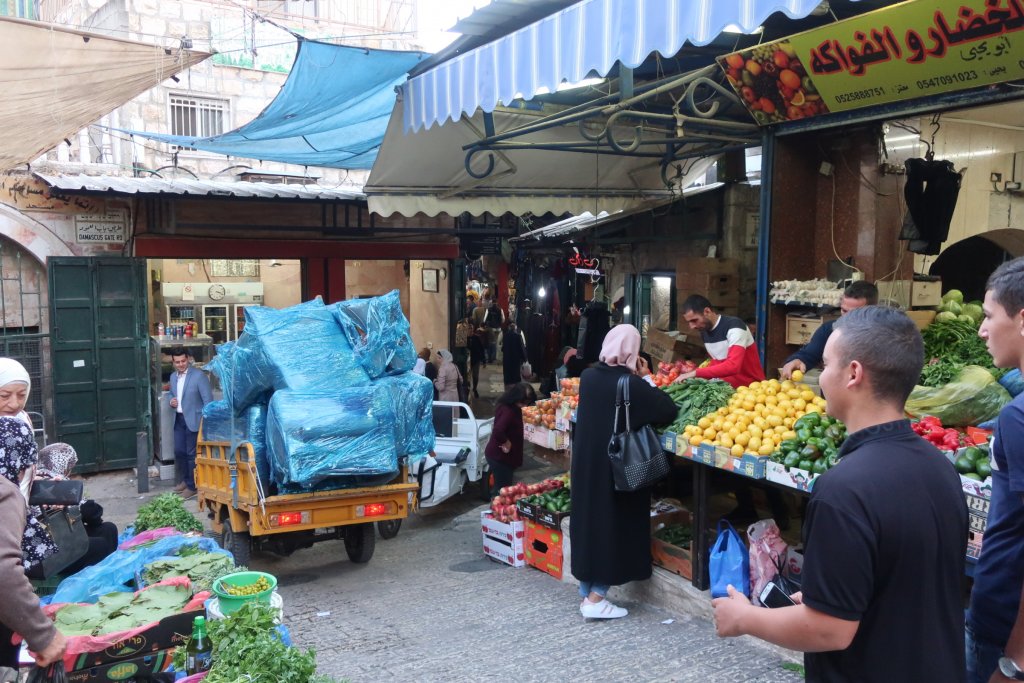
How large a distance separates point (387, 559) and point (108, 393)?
592cm

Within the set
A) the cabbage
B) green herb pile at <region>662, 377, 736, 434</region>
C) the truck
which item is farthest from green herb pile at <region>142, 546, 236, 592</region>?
the cabbage

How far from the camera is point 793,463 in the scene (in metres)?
4.87

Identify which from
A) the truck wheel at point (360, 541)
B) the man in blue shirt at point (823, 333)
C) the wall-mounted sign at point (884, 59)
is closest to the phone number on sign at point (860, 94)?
the wall-mounted sign at point (884, 59)

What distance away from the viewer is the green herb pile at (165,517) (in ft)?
20.6

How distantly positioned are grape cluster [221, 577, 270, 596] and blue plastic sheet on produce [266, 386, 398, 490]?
2.00 m

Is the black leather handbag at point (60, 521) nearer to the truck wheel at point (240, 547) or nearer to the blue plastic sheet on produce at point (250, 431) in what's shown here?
the blue plastic sheet on produce at point (250, 431)

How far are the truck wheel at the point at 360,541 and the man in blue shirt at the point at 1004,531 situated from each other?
559 centimetres

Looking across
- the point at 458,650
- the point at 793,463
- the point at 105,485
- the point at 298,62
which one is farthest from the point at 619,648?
the point at 105,485

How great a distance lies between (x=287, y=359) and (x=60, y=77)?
3294 millimetres

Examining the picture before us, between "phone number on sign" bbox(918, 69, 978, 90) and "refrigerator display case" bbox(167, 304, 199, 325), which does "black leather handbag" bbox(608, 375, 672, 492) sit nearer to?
"phone number on sign" bbox(918, 69, 978, 90)

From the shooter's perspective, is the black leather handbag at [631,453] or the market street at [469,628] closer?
the market street at [469,628]

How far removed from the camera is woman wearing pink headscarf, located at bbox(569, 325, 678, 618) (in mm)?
5727

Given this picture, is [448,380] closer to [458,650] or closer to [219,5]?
[458,650]

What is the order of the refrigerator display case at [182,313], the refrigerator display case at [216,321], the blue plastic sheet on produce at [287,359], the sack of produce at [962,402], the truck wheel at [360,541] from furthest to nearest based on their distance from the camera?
the refrigerator display case at [216,321] < the refrigerator display case at [182,313] < the truck wheel at [360,541] < the blue plastic sheet on produce at [287,359] < the sack of produce at [962,402]
